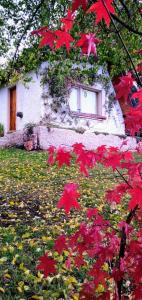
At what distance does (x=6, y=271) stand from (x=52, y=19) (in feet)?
22.1

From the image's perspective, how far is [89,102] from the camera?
587 inches

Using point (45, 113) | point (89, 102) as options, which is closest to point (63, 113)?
point (45, 113)

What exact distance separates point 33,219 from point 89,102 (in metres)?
10.6

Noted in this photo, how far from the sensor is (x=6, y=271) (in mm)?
3193

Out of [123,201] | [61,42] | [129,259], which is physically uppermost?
[61,42]

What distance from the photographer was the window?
14086 mm

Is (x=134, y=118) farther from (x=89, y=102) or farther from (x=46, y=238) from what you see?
(x=89, y=102)

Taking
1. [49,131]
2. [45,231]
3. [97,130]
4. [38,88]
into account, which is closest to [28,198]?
[45,231]

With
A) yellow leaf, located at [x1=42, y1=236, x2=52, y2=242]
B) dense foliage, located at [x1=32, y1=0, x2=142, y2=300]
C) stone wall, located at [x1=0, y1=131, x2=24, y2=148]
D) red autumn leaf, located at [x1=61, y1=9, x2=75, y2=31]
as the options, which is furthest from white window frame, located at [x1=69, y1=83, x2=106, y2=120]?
red autumn leaf, located at [x1=61, y1=9, x2=75, y2=31]

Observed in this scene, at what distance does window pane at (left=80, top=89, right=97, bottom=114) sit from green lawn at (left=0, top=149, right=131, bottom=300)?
5.34 m

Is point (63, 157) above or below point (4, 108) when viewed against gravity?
below

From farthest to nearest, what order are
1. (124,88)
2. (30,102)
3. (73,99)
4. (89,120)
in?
(89,120) → (73,99) → (30,102) → (124,88)

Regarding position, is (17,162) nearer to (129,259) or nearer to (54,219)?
(54,219)

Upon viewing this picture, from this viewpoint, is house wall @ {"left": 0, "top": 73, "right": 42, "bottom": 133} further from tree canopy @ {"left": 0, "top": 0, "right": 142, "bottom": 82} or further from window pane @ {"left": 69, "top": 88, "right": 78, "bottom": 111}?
tree canopy @ {"left": 0, "top": 0, "right": 142, "bottom": 82}
